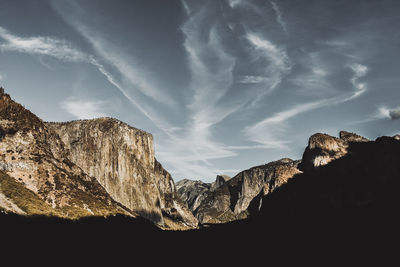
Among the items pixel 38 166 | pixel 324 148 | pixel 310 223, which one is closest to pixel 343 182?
pixel 310 223

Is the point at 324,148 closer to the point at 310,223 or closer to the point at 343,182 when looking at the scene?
the point at 343,182

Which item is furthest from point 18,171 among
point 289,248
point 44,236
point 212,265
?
point 289,248

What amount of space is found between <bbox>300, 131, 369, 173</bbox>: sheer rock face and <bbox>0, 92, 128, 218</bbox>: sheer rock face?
125 meters

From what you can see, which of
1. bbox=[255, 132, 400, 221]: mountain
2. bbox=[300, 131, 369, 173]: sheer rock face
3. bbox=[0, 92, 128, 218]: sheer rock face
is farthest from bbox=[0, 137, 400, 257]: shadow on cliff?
bbox=[0, 92, 128, 218]: sheer rock face

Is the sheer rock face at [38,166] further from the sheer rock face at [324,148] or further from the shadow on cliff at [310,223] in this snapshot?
the sheer rock face at [324,148]

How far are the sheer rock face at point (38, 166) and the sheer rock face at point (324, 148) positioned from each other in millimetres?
125061

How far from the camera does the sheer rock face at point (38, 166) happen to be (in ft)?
348

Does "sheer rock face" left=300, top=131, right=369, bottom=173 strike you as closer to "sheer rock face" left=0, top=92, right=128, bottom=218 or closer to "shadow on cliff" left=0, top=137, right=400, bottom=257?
"shadow on cliff" left=0, top=137, right=400, bottom=257

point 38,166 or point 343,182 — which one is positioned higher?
point 343,182

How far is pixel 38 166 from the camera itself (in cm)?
11719

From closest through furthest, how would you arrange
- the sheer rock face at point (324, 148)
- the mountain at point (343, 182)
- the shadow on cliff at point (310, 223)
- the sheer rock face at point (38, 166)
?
the shadow on cliff at point (310, 223) < the sheer rock face at point (38, 166) < the mountain at point (343, 182) < the sheer rock face at point (324, 148)

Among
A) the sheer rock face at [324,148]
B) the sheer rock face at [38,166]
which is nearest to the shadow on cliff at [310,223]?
the sheer rock face at [324,148]

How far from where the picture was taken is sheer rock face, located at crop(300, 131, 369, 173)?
584 feet

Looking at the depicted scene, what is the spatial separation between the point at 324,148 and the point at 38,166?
504 ft
